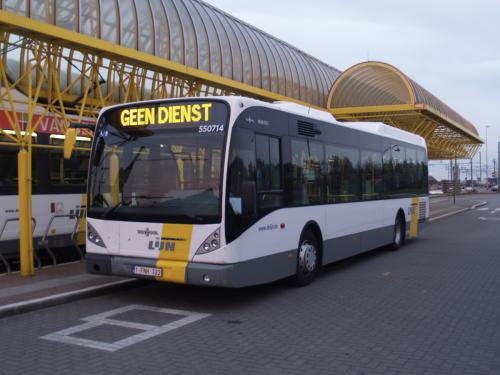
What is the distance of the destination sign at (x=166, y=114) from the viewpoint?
7.71m

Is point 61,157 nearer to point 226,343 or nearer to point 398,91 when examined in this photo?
point 226,343

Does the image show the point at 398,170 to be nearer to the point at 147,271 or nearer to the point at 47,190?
the point at 47,190

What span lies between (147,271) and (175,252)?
0.50 m

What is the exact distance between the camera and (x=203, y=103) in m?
7.73

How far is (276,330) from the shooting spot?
6605 millimetres

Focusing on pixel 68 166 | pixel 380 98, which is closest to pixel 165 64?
pixel 68 166

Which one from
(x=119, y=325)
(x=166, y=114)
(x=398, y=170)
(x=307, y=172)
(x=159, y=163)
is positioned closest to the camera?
(x=119, y=325)

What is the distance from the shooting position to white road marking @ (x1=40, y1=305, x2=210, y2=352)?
605cm

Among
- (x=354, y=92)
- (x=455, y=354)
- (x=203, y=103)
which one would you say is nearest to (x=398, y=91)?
(x=354, y=92)

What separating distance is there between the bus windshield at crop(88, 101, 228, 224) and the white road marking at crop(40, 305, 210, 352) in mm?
1218

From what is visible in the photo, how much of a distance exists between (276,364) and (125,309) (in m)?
3.04

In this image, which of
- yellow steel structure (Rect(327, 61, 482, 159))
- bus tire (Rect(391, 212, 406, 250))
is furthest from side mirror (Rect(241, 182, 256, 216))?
yellow steel structure (Rect(327, 61, 482, 159))

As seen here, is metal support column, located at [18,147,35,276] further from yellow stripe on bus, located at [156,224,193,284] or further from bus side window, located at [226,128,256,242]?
bus side window, located at [226,128,256,242]

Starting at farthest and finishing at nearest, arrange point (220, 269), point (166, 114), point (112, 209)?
point (112, 209)
point (166, 114)
point (220, 269)
